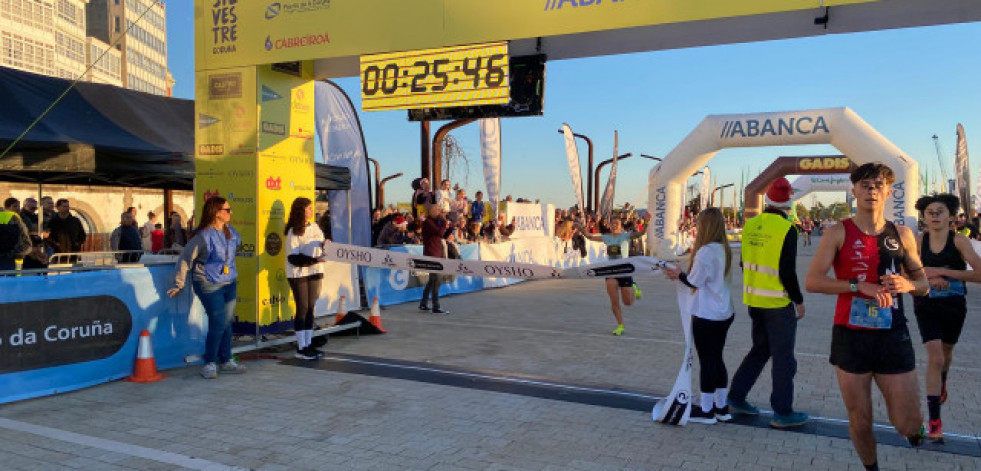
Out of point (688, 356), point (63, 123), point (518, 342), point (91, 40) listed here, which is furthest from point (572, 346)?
point (91, 40)

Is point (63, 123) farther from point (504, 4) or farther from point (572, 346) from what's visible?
point (572, 346)

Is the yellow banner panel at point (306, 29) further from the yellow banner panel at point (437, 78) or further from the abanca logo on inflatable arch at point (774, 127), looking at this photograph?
the abanca logo on inflatable arch at point (774, 127)

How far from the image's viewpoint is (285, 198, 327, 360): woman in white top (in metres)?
6.98

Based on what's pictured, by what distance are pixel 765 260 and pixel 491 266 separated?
272cm

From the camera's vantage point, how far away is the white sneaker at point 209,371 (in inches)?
245

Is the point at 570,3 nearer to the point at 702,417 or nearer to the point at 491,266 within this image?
the point at 491,266

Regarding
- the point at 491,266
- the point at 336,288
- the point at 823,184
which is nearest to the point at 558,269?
the point at 491,266

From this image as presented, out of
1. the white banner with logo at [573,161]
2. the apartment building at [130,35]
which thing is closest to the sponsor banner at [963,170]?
the white banner with logo at [573,161]

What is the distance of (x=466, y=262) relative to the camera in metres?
6.61

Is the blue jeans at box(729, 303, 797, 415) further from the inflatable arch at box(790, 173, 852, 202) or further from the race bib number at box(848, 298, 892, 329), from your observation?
the inflatable arch at box(790, 173, 852, 202)

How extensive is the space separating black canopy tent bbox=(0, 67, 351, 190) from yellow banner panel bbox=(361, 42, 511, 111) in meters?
4.31

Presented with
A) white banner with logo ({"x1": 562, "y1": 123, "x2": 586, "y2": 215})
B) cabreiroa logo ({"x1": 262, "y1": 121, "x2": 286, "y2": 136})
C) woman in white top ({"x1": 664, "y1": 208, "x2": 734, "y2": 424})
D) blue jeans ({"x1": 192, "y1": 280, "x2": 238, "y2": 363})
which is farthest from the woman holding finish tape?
white banner with logo ({"x1": 562, "y1": 123, "x2": 586, "y2": 215})

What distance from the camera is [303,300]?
23.0 ft

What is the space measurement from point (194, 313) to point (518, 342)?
3.89 meters
